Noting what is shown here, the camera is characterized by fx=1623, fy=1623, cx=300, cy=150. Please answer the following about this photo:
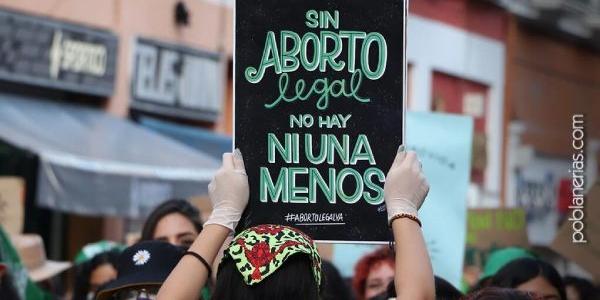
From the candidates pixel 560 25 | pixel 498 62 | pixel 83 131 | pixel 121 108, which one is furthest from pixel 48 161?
pixel 560 25

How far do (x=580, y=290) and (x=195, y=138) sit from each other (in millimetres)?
8904

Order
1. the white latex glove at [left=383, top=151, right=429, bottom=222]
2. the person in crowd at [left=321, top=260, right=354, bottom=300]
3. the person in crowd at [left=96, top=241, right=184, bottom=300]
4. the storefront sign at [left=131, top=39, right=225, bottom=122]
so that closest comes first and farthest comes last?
the white latex glove at [left=383, top=151, right=429, bottom=222] → the person in crowd at [left=96, top=241, right=184, bottom=300] → the person in crowd at [left=321, top=260, right=354, bottom=300] → the storefront sign at [left=131, top=39, right=225, bottom=122]

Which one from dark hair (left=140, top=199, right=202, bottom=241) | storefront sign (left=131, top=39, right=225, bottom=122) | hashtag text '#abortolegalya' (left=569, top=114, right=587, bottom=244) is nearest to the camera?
hashtag text '#abortolegalya' (left=569, top=114, right=587, bottom=244)

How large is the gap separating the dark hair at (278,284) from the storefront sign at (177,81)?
12399mm

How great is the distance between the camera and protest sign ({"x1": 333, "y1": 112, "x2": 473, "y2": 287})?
24.5 ft

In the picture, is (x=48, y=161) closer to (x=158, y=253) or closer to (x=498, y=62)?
(x=158, y=253)

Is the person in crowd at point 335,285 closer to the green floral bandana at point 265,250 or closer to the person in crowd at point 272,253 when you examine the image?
the person in crowd at point 272,253

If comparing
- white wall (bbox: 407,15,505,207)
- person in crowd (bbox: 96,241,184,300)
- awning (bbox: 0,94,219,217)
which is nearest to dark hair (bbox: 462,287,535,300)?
person in crowd (bbox: 96,241,184,300)

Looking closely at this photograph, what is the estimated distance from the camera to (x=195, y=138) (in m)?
16.6

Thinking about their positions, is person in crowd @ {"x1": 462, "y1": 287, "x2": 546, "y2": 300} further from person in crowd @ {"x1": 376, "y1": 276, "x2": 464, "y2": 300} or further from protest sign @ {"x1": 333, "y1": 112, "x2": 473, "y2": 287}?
protest sign @ {"x1": 333, "y1": 112, "x2": 473, "y2": 287}

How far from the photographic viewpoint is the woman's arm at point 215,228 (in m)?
3.94

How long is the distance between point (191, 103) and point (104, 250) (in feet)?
29.5

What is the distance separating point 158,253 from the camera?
195 inches

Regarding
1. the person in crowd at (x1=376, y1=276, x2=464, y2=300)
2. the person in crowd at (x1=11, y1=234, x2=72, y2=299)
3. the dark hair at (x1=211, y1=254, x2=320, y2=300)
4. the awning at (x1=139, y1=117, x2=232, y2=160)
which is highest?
the awning at (x1=139, y1=117, x2=232, y2=160)
